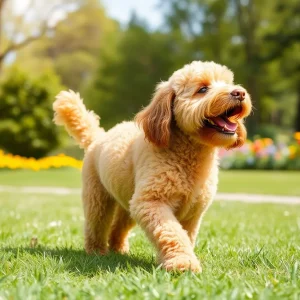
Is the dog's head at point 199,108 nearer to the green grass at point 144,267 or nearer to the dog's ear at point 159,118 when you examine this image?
the dog's ear at point 159,118

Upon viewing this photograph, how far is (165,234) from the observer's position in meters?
3.16

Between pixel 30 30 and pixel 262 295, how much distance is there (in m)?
25.9

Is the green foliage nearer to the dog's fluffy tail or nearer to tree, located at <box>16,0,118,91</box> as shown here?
the dog's fluffy tail

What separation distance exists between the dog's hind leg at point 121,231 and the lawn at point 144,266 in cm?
11

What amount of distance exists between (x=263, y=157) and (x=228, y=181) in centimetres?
543

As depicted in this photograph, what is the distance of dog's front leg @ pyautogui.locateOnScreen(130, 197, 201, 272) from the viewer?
304cm

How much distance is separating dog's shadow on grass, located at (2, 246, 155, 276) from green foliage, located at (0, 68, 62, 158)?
16.7m

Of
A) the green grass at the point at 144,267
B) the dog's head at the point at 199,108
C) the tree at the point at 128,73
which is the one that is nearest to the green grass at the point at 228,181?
the green grass at the point at 144,267

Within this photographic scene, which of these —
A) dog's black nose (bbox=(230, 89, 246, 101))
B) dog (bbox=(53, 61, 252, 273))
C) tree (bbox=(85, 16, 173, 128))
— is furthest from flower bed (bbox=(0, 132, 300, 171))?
tree (bbox=(85, 16, 173, 128))

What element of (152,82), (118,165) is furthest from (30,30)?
(118,165)

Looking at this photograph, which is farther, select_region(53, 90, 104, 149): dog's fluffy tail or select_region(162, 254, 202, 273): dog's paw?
select_region(53, 90, 104, 149): dog's fluffy tail

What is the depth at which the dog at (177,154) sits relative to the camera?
326 centimetres

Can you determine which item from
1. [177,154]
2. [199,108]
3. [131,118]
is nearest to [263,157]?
[131,118]

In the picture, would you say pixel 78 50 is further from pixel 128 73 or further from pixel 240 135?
pixel 240 135
